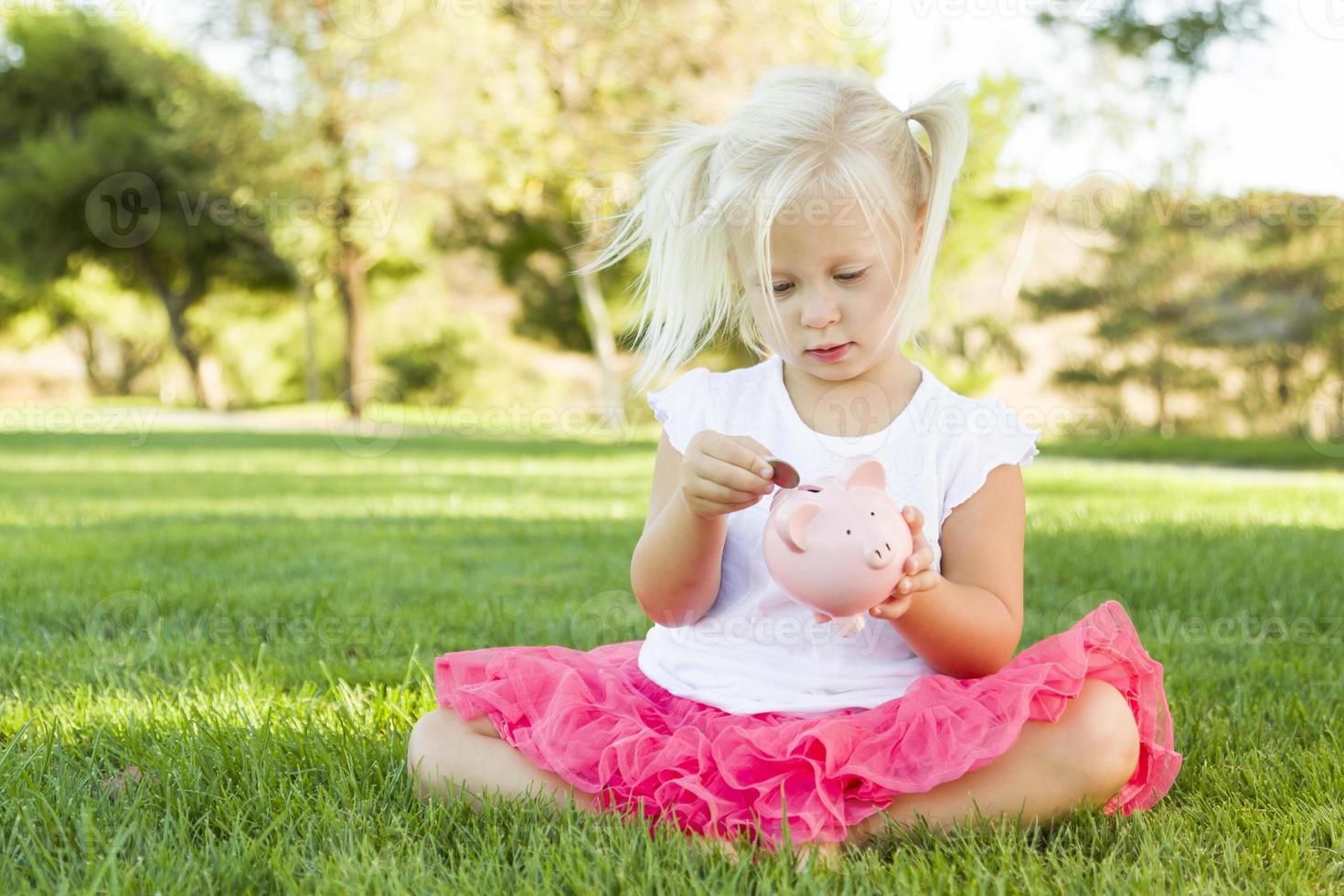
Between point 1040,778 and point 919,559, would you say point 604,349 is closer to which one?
point 1040,778

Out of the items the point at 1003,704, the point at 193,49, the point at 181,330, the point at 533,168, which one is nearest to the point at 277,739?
the point at 1003,704

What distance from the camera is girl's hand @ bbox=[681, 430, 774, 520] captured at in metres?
1.72

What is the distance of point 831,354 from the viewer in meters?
2.04

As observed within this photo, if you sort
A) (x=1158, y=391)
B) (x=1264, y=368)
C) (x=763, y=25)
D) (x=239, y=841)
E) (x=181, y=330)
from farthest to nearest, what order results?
(x=181, y=330) → (x=1158, y=391) → (x=1264, y=368) → (x=763, y=25) → (x=239, y=841)

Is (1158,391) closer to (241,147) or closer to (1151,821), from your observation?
(241,147)

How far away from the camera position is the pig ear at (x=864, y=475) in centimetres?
170

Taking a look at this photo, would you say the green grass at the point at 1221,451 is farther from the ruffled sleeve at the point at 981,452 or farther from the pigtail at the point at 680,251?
the pigtail at the point at 680,251

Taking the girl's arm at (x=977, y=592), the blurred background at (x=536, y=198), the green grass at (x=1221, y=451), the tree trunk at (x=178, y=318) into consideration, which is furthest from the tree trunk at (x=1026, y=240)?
the girl's arm at (x=977, y=592)

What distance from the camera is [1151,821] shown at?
1882 millimetres

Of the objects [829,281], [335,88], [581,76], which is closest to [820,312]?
[829,281]

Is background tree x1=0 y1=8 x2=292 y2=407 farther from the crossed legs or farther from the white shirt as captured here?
the crossed legs

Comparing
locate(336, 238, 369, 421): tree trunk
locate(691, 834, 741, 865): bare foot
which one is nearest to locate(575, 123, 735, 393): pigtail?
locate(691, 834, 741, 865): bare foot

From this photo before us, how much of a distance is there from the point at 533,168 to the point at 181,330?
15.8 m

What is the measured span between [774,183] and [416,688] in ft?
4.85
